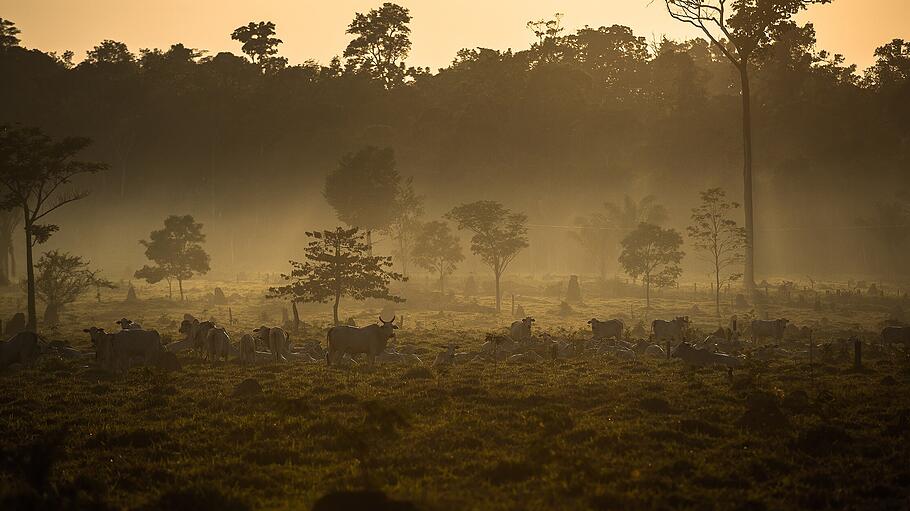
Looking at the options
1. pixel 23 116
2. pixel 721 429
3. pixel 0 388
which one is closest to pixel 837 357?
pixel 721 429

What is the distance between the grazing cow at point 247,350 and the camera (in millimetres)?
28625

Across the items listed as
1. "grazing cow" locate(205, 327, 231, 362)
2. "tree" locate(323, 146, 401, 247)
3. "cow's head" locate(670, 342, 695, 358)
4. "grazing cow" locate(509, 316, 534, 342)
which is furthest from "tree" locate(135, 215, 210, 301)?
"cow's head" locate(670, 342, 695, 358)

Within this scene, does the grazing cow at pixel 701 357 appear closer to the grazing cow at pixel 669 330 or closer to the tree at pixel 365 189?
the grazing cow at pixel 669 330

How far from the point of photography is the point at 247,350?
28.8 meters

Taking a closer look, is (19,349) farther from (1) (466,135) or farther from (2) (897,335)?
(1) (466,135)

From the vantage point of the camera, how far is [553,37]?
18900cm

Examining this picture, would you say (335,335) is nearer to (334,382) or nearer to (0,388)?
(334,382)

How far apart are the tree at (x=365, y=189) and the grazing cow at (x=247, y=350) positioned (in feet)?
179

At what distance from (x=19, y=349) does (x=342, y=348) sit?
11393 mm

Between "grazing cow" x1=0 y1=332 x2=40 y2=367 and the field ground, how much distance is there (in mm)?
835

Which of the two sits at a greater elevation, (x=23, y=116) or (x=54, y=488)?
(x=23, y=116)

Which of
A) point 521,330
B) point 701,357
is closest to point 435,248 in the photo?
point 521,330

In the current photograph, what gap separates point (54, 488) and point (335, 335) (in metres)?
16.5

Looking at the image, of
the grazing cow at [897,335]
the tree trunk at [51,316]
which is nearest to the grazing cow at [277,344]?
the tree trunk at [51,316]
